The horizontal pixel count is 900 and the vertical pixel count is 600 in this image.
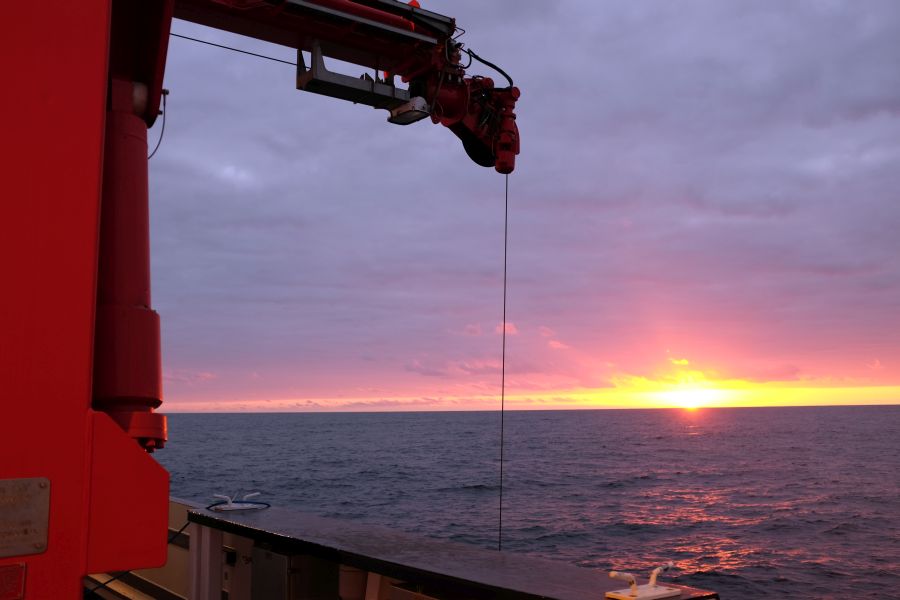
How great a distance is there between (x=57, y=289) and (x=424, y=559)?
4129 mm

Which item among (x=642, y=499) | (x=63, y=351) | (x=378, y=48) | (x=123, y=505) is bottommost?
(x=642, y=499)

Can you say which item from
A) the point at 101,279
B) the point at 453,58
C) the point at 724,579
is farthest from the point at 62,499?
the point at 724,579

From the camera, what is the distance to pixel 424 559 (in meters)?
5.48

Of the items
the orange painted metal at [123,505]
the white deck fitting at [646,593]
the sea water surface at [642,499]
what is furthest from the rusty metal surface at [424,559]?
the sea water surface at [642,499]

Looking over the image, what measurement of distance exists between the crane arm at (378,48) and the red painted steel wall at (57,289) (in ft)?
10.7

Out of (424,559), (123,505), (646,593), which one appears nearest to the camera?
(123,505)

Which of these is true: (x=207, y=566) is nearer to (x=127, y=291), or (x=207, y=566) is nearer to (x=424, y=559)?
(x=424, y=559)

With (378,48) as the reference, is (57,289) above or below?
below

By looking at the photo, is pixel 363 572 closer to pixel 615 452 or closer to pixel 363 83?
pixel 363 83

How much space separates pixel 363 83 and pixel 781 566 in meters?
34.1

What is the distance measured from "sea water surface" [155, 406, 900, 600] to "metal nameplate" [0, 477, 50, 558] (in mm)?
19808

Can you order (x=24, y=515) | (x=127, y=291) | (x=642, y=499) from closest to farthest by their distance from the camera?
(x=24, y=515) → (x=127, y=291) → (x=642, y=499)

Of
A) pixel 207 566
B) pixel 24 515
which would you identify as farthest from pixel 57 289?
pixel 207 566

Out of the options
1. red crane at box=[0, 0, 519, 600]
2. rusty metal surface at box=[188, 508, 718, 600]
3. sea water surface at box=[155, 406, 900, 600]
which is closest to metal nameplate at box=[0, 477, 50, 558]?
red crane at box=[0, 0, 519, 600]
